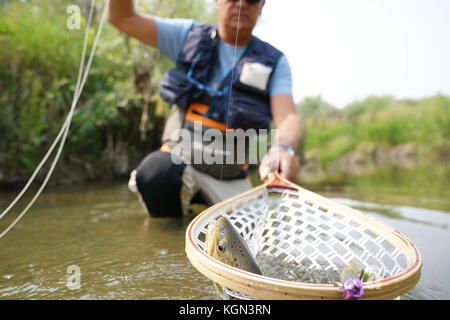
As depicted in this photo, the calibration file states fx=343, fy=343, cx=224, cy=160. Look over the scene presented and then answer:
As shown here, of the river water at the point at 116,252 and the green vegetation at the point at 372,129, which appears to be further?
the green vegetation at the point at 372,129

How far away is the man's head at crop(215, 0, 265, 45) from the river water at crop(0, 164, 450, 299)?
1308 mm

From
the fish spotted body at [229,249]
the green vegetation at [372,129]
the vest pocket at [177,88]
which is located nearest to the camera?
the fish spotted body at [229,249]

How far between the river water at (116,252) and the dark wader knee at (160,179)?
19cm

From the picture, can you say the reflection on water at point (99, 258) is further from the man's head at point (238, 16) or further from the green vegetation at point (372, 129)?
the green vegetation at point (372, 129)

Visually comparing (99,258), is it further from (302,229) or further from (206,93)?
(206,93)

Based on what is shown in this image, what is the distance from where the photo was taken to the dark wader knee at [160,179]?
7.10 feet

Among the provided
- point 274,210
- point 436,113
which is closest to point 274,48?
point 274,210

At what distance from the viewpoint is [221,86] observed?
7.42 feet

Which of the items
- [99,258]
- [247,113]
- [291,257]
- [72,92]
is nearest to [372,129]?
[72,92]

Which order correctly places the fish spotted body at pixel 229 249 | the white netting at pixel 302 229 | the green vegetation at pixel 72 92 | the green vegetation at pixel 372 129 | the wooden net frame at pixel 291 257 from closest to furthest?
the wooden net frame at pixel 291 257
the fish spotted body at pixel 229 249
the white netting at pixel 302 229
the green vegetation at pixel 72 92
the green vegetation at pixel 372 129

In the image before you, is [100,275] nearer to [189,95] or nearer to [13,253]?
[13,253]

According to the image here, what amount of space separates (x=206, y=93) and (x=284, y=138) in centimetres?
68

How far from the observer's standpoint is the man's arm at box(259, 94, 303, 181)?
1702 mm

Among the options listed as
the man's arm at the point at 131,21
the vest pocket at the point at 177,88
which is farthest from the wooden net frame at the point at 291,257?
the man's arm at the point at 131,21
